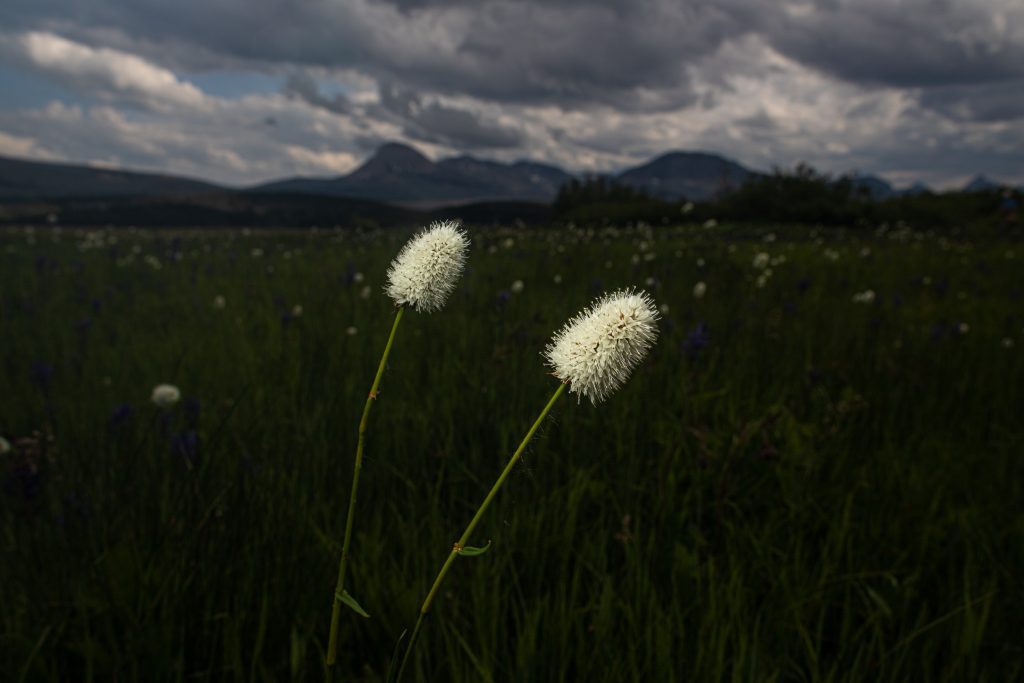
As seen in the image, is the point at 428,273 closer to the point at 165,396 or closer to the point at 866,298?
the point at 165,396

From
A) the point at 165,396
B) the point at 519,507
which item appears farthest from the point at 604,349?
the point at 165,396

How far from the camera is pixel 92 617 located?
169cm

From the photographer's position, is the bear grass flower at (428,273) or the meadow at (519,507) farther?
the meadow at (519,507)

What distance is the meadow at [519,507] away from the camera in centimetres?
162

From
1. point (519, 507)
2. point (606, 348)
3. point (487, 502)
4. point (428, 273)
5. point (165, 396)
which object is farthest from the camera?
point (165, 396)

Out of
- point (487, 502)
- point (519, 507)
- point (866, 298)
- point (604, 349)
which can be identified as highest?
point (604, 349)

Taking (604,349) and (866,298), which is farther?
(866,298)

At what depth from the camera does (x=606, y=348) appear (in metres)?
0.82

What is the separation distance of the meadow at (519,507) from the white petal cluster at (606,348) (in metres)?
0.10

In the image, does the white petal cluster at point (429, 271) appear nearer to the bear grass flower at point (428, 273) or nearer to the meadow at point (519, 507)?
the bear grass flower at point (428, 273)

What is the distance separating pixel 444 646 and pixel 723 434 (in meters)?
1.65

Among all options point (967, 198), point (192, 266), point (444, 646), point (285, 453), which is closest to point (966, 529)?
point (444, 646)

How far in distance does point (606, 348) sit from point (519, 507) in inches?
55.4

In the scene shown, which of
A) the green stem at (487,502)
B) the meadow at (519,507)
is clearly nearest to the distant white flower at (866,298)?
the meadow at (519,507)
